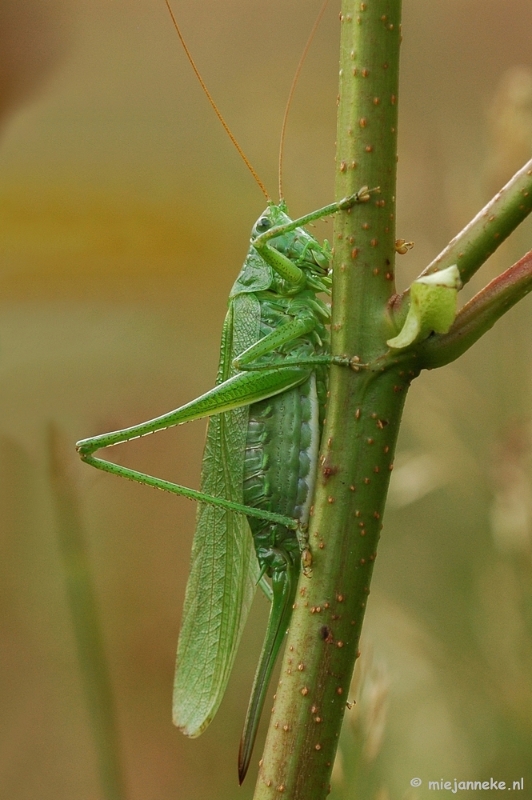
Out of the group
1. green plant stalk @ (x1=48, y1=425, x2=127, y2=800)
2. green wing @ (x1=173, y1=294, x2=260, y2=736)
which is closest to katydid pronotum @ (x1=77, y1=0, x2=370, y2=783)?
green wing @ (x1=173, y1=294, x2=260, y2=736)

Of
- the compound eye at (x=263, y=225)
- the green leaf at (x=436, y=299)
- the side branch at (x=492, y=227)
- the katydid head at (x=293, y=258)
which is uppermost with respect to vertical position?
the compound eye at (x=263, y=225)

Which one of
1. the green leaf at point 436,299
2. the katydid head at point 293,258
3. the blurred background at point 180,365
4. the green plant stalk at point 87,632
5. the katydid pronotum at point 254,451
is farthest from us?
the blurred background at point 180,365

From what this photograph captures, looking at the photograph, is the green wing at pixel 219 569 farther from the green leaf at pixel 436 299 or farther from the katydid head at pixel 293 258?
the green leaf at pixel 436 299

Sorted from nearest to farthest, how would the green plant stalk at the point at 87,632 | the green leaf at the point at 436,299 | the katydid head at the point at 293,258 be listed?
the green leaf at the point at 436,299 → the katydid head at the point at 293,258 → the green plant stalk at the point at 87,632

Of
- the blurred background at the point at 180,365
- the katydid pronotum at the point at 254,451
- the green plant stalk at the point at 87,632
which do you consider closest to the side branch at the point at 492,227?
the katydid pronotum at the point at 254,451

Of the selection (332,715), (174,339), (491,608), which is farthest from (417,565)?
(332,715)

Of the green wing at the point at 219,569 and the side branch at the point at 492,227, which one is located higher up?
the side branch at the point at 492,227
